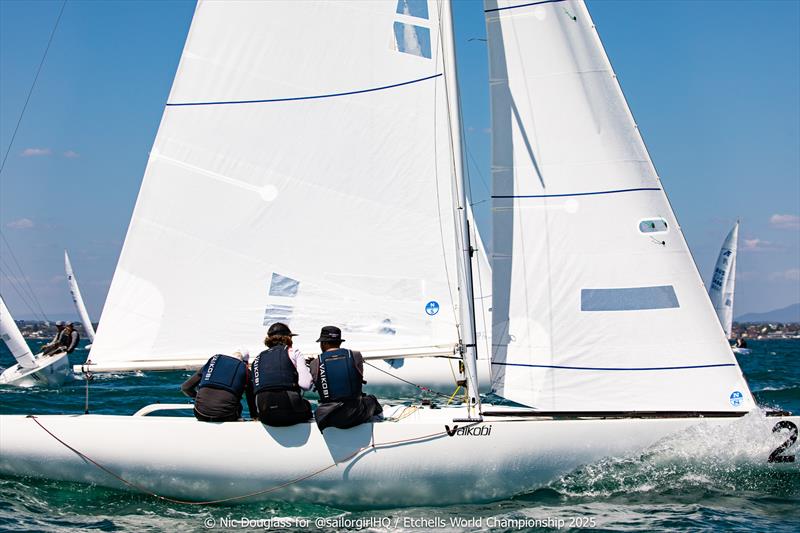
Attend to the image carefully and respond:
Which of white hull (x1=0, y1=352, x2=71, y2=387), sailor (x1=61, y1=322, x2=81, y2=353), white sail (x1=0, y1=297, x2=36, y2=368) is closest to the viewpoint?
white hull (x1=0, y1=352, x2=71, y2=387)

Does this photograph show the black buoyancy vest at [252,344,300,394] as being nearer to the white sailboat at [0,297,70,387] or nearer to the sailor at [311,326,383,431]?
the sailor at [311,326,383,431]

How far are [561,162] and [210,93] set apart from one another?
3584 millimetres

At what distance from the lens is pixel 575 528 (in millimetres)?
7176

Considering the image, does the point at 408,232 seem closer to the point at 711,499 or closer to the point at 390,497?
the point at 390,497

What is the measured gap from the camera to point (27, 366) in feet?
63.8

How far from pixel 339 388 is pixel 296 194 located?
2127mm

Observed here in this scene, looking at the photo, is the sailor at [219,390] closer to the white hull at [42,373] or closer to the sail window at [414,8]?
the sail window at [414,8]

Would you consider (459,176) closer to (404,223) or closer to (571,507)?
(404,223)

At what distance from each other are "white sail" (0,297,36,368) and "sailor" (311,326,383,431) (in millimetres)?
13511

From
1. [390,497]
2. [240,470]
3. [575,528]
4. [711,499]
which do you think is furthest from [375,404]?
[711,499]

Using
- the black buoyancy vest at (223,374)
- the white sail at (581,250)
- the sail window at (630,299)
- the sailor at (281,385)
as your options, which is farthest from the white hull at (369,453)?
the sail window at (630,299)

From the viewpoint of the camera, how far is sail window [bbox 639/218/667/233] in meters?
8.64

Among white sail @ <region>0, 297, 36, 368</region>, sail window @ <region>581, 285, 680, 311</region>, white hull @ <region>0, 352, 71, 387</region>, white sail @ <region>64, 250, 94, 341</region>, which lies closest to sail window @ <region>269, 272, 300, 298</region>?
sail window @ <region>581, 285, 680, 311</region>

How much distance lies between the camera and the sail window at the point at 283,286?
8656 millimetres
